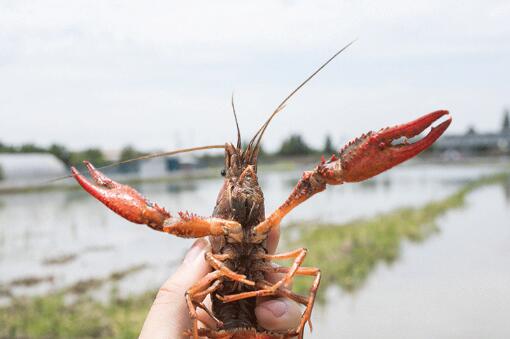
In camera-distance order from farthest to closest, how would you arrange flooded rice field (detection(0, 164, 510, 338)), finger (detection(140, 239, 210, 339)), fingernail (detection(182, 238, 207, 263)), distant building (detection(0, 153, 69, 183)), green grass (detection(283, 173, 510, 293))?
distant building (detection(0, 153, 69, 183)) < green grass (detection(283, 173, 510, 293)) < flooded rice field (detection(0, 164, 510, 338)) < fingernail (detection(182, 238, 207, 263)) < finger (detection(140, 239, 210, 339))

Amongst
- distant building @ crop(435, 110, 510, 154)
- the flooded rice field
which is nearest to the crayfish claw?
the flooded rice field

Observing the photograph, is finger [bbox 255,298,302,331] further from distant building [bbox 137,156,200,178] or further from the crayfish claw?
distant building [bbox 137,156,200,178]

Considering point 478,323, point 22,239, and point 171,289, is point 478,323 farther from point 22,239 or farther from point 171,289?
point 22,239

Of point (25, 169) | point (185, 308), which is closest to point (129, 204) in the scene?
point (185, 308)

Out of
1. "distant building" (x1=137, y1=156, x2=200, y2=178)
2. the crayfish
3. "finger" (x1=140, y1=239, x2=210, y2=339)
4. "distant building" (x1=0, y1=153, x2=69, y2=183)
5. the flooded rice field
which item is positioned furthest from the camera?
"distant building" (x1=137, y1=156, x2=200, y2=178)

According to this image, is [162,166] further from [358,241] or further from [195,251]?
[195,251]

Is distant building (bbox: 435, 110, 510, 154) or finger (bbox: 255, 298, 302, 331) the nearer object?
finger (bbox: 255, 298, 302, 331)

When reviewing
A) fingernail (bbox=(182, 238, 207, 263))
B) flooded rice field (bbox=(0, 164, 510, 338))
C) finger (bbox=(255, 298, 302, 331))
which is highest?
fingernail (bbox=(182, 238, 207, 263))

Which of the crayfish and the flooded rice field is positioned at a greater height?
the crayfish
